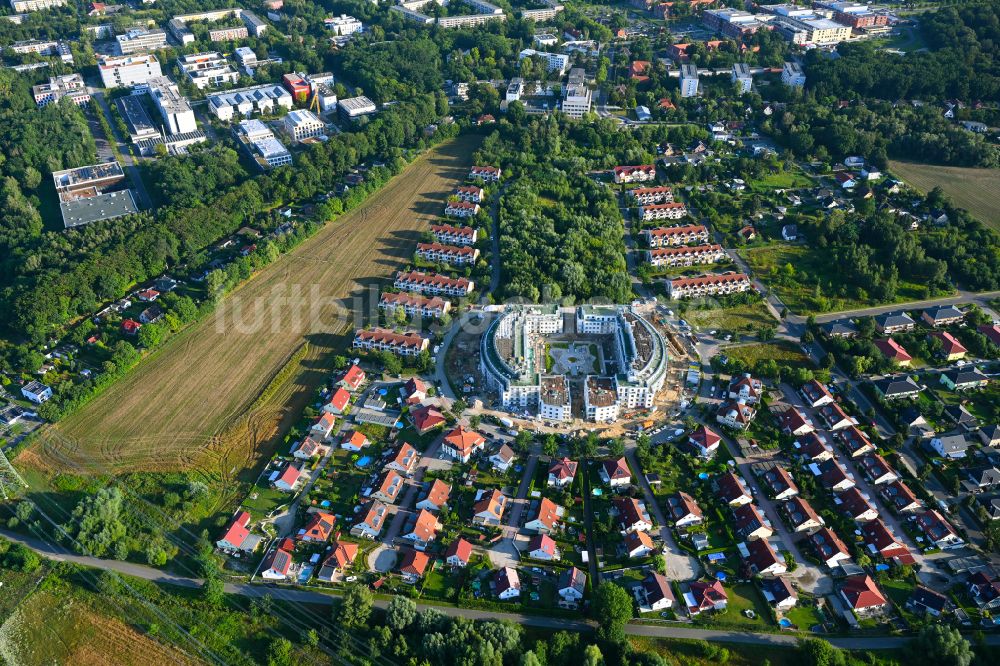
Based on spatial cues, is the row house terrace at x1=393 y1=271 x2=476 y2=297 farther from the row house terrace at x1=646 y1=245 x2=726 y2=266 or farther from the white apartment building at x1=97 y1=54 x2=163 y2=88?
the white apartment building at x1=97 y1=54 x2=163 y2=88

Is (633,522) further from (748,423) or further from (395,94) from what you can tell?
(395,94)

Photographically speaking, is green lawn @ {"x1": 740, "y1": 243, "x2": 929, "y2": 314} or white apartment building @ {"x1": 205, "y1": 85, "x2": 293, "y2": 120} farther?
white apartment building @ {"x1": 205, "y1": 85, "x2": 293, "y2": 120}

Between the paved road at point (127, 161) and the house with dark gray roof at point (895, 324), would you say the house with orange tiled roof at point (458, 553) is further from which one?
the paved road at point (127, 161)

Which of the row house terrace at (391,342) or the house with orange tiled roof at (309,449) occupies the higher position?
the row house terrace at (391,342)

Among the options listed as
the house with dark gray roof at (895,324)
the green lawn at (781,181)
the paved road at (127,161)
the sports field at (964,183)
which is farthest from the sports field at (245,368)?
the sports field at (964,183)

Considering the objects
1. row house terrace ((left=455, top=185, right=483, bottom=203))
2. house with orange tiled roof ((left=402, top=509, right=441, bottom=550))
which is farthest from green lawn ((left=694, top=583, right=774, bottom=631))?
row house terrace ((left=455, top=185, right=483, bottom=203))

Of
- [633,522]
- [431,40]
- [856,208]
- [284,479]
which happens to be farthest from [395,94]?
[633,522]
